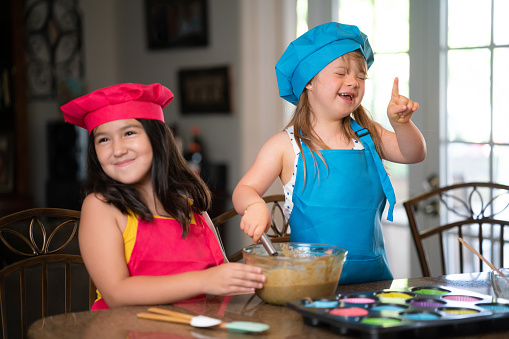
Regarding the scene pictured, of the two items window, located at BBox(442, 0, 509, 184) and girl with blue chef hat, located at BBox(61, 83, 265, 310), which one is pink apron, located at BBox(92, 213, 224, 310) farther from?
window, located at BBox(442, 0, 509, 184)

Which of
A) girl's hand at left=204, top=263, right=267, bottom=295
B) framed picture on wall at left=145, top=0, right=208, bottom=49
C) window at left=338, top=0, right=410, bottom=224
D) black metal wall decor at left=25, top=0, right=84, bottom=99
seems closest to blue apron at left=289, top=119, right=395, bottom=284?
girl's hand at left=204, top=263, right=267, bottom=295

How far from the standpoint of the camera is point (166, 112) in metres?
4.84

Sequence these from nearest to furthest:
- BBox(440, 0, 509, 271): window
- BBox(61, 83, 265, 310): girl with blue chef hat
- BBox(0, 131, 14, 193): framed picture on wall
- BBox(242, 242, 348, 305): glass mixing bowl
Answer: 1. BBox(242, 242, 348, 305): glass mixing bowl
2. BBox(61, 83, 265, 310): girl with blue chef hat
3. BBox(440, 0, 509, 271): window
4. BBox(0, 131, 14, 193): framed picture on wall

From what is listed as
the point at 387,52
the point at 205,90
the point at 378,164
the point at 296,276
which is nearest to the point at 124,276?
the point at 296,276

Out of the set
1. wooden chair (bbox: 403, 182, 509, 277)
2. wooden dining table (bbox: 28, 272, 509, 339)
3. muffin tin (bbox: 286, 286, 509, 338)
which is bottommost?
wooden chair (bbox: 403, 182, 509, 277)

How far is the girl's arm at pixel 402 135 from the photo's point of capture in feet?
4.33

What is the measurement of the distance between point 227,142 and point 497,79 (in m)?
2.22

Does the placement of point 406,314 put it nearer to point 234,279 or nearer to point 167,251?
point 234,279

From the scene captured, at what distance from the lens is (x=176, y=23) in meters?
4.60

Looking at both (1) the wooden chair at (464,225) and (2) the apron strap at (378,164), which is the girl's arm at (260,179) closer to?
(2) the apron strap at (378,164)

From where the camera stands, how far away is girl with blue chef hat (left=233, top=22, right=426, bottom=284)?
55.6 inches

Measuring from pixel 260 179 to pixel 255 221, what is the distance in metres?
0.26

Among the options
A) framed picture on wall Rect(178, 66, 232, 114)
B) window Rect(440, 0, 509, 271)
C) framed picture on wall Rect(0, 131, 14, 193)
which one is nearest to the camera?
window Rect(440, 0, 509, 271)

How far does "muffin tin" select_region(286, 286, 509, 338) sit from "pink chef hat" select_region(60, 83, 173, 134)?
0.62 meters
